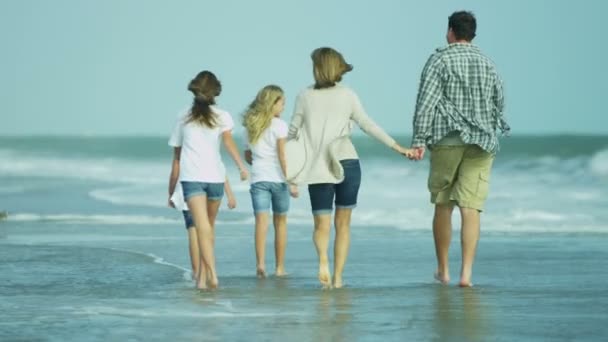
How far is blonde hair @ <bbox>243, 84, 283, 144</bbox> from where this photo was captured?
10812mm

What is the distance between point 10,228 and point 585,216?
25.9ft

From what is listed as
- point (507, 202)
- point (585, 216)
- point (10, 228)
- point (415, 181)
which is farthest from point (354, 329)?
point (415, 181)

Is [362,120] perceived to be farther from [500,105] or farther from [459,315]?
[459,315]

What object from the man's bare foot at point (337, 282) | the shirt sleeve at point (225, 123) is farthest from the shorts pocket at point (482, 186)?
the shirt sleeve at point (225, 123)

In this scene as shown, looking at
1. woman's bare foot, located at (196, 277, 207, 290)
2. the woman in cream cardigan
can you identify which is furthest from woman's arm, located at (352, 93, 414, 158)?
woman's bare foot, located at (196, 277, 207, 290)

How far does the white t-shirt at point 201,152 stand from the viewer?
32.6 feet

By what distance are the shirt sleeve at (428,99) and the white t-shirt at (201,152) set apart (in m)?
1.36

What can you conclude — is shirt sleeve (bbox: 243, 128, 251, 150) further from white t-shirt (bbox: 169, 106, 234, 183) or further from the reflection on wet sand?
the reflection on wet sand

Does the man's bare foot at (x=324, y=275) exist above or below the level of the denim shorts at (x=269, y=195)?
below

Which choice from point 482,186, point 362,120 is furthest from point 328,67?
point 482,186

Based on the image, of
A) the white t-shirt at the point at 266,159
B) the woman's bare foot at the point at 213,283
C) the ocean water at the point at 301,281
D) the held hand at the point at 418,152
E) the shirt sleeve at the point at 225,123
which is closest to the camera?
the ocean water at the point at 301,281

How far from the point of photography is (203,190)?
32.8 feet

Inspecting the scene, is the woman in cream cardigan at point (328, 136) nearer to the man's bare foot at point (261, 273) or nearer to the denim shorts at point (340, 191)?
the denim shorts at point (340, 191)

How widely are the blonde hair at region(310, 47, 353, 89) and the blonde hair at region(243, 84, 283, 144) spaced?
1018 mm
